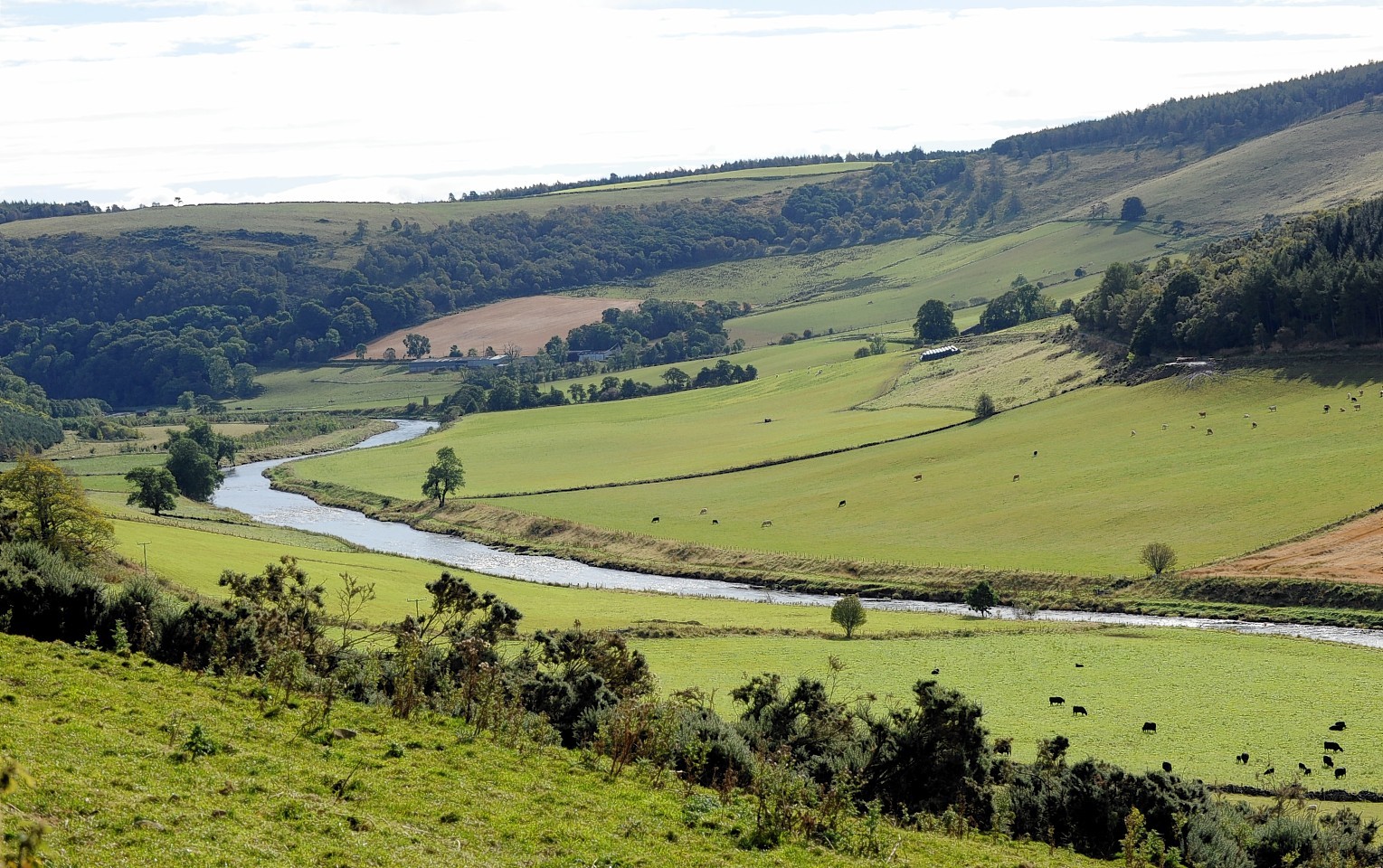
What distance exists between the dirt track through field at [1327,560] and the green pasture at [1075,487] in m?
2.02

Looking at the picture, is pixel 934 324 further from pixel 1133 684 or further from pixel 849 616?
pixel 1133 684

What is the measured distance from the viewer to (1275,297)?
11181cm

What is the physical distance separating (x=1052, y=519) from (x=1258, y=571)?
685 inches

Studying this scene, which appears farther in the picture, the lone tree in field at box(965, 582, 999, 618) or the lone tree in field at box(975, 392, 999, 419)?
the lone tree in field at box(975, 392, 999, 419)

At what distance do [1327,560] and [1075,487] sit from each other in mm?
23939

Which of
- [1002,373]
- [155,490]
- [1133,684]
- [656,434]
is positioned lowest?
[1133,684]

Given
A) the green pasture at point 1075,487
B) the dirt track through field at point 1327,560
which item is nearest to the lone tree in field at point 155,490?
the green pasture at point 1075,487

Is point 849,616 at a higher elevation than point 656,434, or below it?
higher

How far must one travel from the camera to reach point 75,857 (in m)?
15.5

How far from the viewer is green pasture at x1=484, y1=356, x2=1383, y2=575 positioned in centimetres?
8038

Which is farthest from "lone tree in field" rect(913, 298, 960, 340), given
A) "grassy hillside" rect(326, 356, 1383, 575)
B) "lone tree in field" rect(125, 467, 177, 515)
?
"lone tree in field" rect(125, 467, 177, 515)

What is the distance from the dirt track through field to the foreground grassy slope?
49.0 m

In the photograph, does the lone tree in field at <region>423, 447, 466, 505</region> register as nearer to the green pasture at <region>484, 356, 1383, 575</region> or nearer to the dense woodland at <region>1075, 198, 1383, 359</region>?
the green pasture at <region>484, 356, 1383, 575</region>

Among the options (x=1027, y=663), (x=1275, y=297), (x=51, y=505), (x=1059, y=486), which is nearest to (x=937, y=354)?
(x=1275, y=297)
